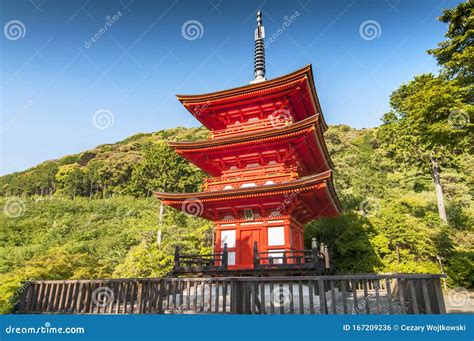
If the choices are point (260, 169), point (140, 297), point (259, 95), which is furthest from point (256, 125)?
point (140, 297)

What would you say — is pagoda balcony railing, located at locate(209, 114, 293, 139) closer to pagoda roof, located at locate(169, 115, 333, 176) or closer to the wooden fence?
pagoda roof, located at locate(169, 115, 333, 176)

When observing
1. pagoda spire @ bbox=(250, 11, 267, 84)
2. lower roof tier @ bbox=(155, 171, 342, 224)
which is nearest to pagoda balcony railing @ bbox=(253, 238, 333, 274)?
lower roof tier @ bbox=(155, 171, 342, 224)

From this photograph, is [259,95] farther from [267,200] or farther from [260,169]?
[267,200]

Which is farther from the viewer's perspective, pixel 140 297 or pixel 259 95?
pixel 259 95

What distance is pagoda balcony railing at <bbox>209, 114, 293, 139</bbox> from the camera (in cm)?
1594

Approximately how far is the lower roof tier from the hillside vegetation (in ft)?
19.6

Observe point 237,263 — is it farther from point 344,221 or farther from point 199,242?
point 199,242

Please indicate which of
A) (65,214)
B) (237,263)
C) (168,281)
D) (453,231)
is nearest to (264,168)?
(237,263)

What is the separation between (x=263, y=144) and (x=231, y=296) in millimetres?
9153

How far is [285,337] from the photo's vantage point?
19.1 ft

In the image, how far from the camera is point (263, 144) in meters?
14.8

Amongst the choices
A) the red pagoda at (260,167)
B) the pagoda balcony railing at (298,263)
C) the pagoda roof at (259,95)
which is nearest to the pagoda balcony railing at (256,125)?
the red pagoda at (260,167)

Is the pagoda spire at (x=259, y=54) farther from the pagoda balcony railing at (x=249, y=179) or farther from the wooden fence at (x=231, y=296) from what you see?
the wooden fence at (x=231, y=296)

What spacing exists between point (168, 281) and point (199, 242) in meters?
22.3
